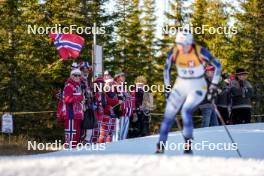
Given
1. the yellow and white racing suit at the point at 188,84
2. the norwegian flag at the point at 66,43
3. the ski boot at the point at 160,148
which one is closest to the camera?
the yellow and white racing suit at the point at 188,84

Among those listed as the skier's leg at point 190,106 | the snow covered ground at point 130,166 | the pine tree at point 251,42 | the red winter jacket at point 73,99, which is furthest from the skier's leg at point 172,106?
the pine tree at point 251,42

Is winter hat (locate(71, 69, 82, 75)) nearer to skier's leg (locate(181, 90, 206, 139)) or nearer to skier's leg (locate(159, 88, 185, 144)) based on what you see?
skier's leg (locate(159, 88, 185, 144))

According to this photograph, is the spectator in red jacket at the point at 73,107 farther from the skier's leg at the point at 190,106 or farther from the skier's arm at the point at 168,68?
the skier's leg at the point at 190,106

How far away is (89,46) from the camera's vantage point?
26.2 metres

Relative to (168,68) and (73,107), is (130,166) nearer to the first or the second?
(168,68)

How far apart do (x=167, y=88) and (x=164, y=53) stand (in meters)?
27.9

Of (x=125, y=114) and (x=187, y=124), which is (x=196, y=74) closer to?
(x=187, y=124)

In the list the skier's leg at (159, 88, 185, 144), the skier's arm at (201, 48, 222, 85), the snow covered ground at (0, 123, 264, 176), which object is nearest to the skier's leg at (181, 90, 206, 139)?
the skier's leg at (159, 88, 185, 144)

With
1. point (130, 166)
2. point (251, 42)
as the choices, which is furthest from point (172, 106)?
point (251, 42)

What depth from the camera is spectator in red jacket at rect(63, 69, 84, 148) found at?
39.2 feet

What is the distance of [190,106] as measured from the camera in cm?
905

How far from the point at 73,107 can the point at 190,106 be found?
3701 mm

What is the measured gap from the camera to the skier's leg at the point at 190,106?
8.99 metres

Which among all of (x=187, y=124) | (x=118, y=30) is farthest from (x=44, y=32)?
(x=187, y=124)
